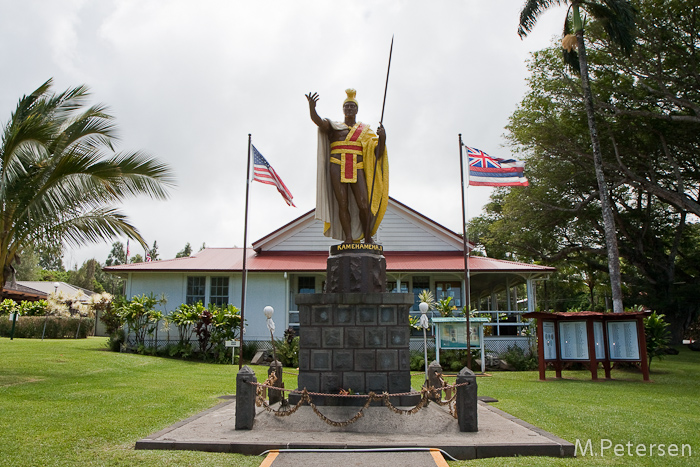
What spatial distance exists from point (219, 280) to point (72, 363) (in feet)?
27.1

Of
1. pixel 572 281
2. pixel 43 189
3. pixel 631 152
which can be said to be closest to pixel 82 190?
pixel 43 189

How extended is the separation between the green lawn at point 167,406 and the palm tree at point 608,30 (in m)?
4.69

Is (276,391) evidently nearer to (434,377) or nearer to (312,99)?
(434,377)

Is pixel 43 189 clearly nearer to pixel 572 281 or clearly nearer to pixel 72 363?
pixel 72 363

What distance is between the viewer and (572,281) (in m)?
38.2

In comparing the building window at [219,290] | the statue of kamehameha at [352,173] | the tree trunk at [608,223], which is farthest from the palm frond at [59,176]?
the tree trunk at [608,223]

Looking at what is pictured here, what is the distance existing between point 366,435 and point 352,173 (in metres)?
4.08

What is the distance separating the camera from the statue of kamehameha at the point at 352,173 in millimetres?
8695

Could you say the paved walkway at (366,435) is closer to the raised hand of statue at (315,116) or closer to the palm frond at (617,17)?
the raised hand of statue at (315,116)

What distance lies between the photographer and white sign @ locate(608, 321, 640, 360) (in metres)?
14.0

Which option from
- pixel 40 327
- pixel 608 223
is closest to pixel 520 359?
pixel 608 223

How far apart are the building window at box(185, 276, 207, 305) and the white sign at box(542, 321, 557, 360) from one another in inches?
536

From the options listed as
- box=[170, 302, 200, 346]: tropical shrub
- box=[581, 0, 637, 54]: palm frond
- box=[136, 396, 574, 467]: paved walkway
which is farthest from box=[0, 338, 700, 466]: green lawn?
box=[581, 0, 637, 54]: palm frond

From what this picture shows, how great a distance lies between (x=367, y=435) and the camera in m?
6.57
